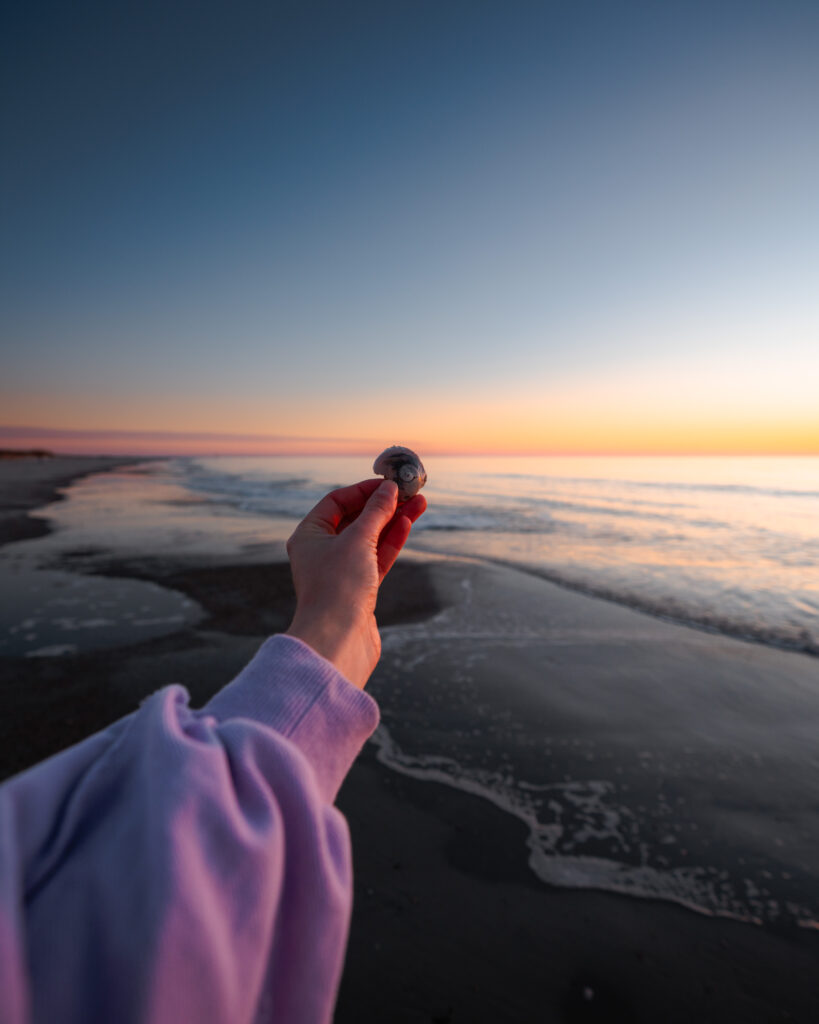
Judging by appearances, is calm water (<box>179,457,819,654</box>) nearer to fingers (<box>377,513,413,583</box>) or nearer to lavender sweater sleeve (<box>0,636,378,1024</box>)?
fingers (<box>377,513,413,583</box>)

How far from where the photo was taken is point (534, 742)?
4.33m

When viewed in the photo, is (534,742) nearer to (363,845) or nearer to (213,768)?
(363,845)

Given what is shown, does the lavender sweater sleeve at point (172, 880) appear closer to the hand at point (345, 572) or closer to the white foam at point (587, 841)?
the hand at point (345, 572)

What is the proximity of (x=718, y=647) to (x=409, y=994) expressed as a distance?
6.18m

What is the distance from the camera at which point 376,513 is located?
1.98m

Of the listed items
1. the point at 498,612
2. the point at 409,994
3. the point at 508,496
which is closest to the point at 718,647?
the point at 498,612

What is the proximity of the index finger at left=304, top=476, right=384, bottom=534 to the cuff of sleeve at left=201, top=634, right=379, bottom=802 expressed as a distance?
0.98m

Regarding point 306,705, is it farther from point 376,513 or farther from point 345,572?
point 376,513

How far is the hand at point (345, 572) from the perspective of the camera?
4.75 ft

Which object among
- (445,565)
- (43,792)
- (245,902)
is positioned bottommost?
(445,565)

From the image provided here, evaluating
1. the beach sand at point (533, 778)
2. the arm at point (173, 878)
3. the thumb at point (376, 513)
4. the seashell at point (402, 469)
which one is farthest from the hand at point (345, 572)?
the beach sand at point (533, 778)

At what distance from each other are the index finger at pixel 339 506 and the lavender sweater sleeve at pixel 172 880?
119cm

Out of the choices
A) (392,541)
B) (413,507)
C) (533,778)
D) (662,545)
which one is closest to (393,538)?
(392,541)

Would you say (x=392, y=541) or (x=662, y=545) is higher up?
(x=392, y=541)
